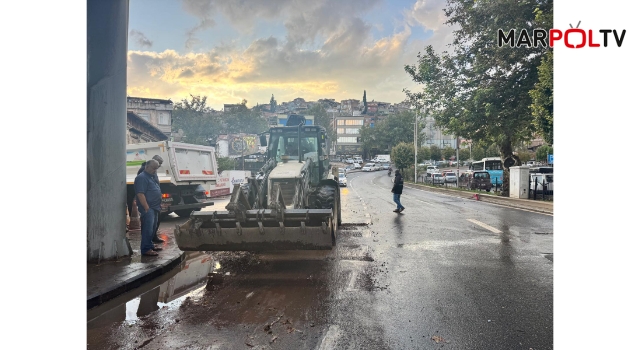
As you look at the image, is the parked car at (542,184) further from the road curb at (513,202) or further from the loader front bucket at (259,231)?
the loader front bucket at (259,231)

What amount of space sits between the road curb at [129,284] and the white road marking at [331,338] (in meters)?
2.94

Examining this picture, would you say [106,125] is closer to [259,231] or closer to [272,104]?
[259,231]

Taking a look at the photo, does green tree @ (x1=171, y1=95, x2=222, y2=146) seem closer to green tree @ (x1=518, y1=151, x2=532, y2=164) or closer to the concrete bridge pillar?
the concrete bridge pillar

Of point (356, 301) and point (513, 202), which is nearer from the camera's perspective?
point (356, 301)

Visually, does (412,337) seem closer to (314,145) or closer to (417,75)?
(314,145)

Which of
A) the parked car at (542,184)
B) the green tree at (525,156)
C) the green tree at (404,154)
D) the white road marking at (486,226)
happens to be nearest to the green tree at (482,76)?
the parked car at (542,184)

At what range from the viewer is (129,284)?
18.6ft

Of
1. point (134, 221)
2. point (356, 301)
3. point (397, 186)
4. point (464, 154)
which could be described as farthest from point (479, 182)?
point (464, 154)

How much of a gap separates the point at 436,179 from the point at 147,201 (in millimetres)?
23659

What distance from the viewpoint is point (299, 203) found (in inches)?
305

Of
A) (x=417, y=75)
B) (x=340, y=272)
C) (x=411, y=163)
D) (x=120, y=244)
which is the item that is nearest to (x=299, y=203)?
Result: (x=340, y=272)

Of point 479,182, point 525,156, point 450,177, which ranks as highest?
point 525,156

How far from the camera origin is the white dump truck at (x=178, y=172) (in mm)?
11875

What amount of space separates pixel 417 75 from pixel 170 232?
1414 cm
